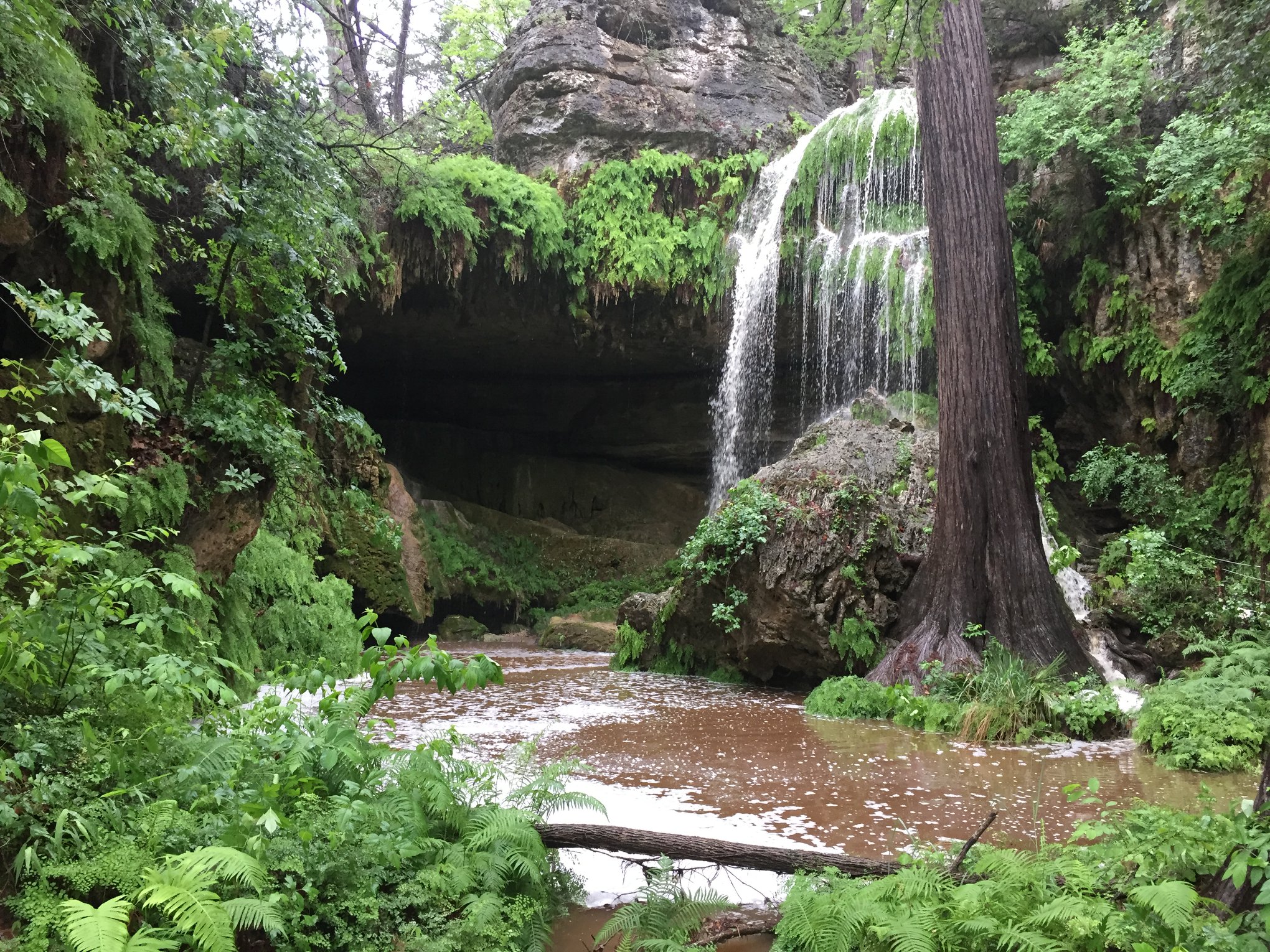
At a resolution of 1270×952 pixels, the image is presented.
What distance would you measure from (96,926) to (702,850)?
6.32 ft

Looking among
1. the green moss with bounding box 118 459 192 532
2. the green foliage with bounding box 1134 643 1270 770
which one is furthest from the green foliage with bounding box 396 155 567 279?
the green foliage with bounding box 1134 643 1270 770

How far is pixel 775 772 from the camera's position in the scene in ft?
16.3

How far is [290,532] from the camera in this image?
884 cm

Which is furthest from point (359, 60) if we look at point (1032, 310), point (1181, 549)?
point (1181, 549)

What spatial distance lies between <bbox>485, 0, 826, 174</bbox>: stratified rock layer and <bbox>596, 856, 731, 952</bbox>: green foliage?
14.3 metres

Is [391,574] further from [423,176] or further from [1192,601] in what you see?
[1192,601]

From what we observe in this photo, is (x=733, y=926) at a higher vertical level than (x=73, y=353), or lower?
lower

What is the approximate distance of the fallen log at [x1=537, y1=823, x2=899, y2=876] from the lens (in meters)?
2.86

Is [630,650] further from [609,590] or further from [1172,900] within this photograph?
[1172,900]

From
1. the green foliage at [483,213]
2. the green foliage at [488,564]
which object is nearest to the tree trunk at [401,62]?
the green foliage at [483,213]

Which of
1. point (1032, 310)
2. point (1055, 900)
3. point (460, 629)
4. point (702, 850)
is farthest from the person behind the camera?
point (460, 629)

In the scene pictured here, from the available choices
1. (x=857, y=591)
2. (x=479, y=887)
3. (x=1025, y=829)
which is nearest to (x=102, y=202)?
(x=479, y=887)

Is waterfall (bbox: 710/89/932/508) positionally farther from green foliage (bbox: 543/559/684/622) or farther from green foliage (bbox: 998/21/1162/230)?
green foliage (bbox: 543/559/684/622)

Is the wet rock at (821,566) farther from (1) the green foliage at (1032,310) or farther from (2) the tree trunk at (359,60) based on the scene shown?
(2) the tree trunk at (359,60)
